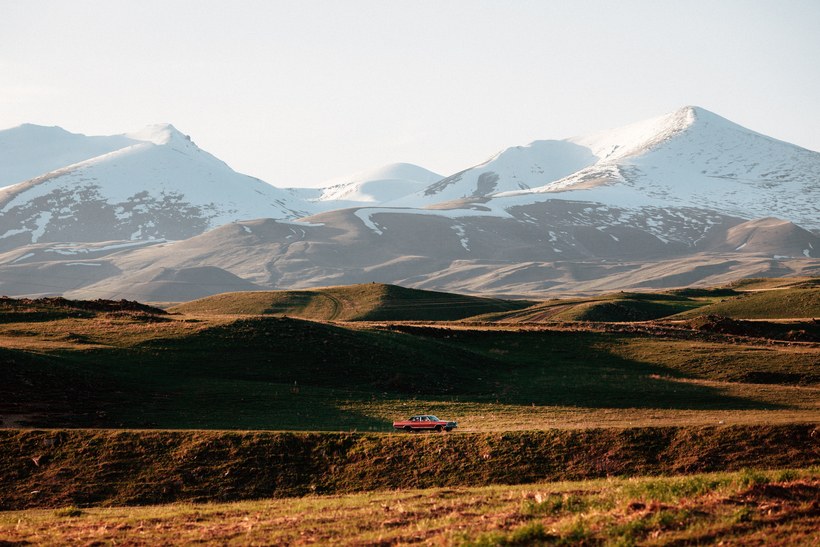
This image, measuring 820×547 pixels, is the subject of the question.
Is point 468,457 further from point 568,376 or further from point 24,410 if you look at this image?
point 568,376

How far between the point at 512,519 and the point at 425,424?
79.2ft

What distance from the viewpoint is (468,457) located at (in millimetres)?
34812

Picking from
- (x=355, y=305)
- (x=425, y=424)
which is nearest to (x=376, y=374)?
(x=425, y=424)

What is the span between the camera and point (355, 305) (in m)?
132

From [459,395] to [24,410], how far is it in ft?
92.4

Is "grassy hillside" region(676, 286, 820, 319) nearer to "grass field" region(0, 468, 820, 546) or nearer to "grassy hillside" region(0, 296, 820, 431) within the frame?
"grassy hillside" region(0, 296, 820, 431)

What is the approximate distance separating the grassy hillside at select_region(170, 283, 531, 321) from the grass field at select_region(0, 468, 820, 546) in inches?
3813

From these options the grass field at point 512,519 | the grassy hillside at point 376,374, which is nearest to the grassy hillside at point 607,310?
the grassy hillside at point 376,374

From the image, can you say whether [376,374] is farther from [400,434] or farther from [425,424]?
[400,434]

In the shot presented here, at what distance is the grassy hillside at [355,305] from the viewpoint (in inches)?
4953

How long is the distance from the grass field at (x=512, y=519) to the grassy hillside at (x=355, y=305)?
318 ft

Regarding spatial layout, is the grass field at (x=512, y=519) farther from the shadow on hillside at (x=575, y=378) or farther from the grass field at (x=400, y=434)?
the shadow on hillside at (x=575, y=378)

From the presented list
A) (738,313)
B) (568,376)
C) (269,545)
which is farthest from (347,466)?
(738,313)

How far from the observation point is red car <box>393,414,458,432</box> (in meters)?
43.1
